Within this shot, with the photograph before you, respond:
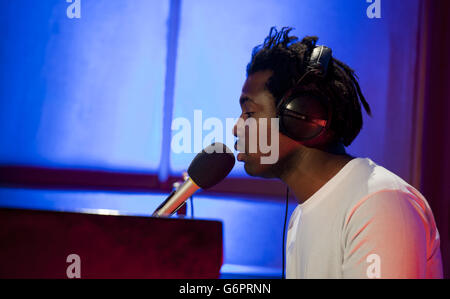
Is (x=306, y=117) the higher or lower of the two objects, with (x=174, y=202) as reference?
higher

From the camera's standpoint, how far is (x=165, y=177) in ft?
6.54

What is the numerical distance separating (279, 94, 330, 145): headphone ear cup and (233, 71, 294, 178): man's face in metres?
0.10

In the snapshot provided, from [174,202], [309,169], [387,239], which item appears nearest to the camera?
[387,239]

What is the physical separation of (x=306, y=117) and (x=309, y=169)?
17 cm

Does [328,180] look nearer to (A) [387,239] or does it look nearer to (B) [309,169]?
(B) [309,169]

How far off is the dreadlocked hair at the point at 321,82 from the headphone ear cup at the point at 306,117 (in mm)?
48

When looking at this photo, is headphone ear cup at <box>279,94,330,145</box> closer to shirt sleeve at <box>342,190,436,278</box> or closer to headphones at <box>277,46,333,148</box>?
headphones at <box>277,46,333,148</box>

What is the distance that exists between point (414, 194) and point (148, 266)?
64 cm

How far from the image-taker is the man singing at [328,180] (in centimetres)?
75

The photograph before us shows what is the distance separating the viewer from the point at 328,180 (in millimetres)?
996

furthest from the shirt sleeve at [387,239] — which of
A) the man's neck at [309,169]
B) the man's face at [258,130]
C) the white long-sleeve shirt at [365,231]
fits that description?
the man's face at [258,130]

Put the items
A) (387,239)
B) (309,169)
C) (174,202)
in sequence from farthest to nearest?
(309,169) → (174,202) → (387,239)

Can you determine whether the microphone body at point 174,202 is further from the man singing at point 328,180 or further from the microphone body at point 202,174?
the man singing at point 328,180

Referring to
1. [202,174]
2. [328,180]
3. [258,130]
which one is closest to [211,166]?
[202,174]
